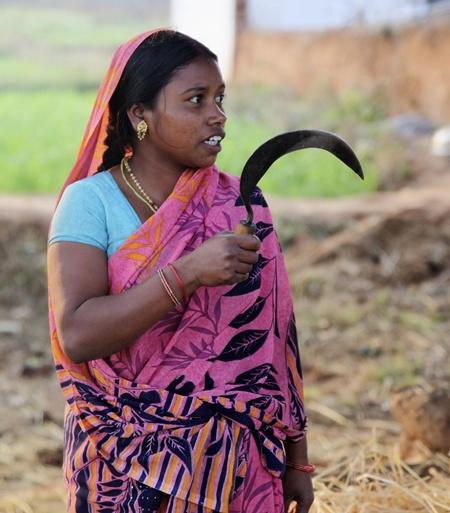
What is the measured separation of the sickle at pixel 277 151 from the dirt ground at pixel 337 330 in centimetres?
127

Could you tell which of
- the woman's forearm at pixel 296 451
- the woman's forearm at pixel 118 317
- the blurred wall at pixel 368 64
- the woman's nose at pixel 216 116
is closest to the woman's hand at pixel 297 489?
the woman's forearm at pixel 296 451

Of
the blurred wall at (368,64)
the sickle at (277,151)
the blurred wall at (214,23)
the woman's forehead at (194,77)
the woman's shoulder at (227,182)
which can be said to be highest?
the blurred wall at (214,23)

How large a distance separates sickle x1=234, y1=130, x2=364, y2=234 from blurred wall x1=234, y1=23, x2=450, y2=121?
10215 mm

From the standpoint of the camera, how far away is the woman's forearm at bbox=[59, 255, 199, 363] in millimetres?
2057

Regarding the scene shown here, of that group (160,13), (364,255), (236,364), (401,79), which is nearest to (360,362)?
(364,255)

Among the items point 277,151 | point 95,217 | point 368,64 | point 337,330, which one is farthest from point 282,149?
point 368,64

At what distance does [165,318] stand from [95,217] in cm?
26

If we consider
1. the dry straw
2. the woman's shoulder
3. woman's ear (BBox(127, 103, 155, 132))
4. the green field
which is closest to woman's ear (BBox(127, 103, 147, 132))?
woman's ear (BBox(127, 103, 155, 132))

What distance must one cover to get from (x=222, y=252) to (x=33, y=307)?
504cm

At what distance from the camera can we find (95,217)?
219 cm

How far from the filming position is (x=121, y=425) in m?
2.15

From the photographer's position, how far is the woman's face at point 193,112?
2188 mm

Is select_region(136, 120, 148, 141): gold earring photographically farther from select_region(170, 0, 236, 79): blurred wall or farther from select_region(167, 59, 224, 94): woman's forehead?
select_region(170, 0, 236, 79): blurred wall

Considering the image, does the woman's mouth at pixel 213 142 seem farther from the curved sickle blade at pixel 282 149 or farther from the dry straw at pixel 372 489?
the dry straw at pixel 372 489
